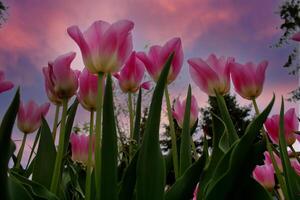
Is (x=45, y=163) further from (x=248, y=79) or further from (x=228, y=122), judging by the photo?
(x=248, y=79)

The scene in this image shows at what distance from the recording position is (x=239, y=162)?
718mm

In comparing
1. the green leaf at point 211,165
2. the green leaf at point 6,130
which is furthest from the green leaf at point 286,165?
the green leaf at point 6,130

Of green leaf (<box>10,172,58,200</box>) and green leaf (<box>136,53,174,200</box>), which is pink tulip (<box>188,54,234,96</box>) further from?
green leaf (<box>10,172,58,200</box>)

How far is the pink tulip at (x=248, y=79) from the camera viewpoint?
1.03 metres

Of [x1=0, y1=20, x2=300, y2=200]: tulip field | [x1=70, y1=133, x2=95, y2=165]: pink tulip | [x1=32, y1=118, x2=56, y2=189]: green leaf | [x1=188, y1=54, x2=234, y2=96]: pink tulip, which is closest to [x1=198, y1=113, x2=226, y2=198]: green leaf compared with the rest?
[x1=0, y1=20, x2=300, y2=200]: tulip field

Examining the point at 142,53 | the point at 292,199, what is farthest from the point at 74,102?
the point at 292,199

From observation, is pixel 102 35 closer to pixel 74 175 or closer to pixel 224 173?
pixel 224 173

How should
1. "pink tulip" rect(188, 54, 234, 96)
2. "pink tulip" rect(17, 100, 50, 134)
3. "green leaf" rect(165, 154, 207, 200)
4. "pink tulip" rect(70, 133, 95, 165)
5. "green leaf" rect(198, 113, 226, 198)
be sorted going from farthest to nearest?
"pink tulip" rect(70, 133, 95, 165)
"pink tulip" rect(17, 100, 50, 134)
"pink tulip" rect(188, 54, 234, 96)
"green leaf" rect(198, 113, 226, 198)
"green leaf" rect(165, 154, 207, 200)

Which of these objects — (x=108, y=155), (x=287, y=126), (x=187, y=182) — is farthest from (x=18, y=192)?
(x=287, y=126)

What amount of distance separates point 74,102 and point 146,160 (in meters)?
0.39

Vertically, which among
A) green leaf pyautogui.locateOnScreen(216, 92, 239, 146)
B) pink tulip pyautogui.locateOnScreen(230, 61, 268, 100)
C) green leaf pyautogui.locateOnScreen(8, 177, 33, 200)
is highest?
pink tulip pyautogui.locateOnScreen(230, 61, 268, 100)

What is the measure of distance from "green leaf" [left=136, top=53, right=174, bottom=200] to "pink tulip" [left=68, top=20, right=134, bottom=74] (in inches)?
6.7

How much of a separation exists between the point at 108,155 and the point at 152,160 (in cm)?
8

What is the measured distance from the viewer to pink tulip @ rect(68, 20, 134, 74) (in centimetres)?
80
